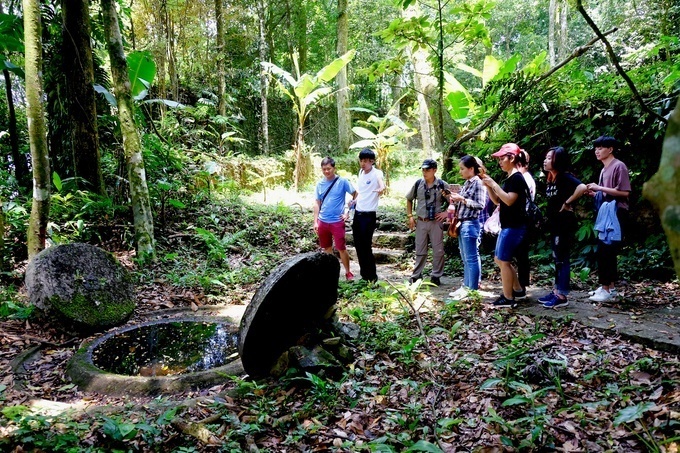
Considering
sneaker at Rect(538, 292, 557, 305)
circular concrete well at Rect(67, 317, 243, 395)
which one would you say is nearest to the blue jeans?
sneaker at Rect(538, 292, 557, 305)

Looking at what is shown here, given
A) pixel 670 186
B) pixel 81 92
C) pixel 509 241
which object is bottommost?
pixel 509 241

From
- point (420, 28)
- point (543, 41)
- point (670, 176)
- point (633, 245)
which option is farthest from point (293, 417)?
point (543, 41)

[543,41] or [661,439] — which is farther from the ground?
[543,41]

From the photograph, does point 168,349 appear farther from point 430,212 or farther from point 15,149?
point 15,149

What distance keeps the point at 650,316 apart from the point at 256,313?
4.12 meters

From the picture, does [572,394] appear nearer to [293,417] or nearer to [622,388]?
[622,388]

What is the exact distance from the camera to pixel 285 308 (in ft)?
→ 14.0

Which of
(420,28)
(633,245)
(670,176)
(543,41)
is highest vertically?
(543,41)

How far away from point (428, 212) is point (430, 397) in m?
3.11

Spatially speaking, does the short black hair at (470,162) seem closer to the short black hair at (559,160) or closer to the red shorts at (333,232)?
the short black hair at (559,160)

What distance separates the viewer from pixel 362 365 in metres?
4.17

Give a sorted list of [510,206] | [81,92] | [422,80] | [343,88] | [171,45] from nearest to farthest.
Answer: [510,206] < [81,92] < [422,80] < [171,45] < [343,88]

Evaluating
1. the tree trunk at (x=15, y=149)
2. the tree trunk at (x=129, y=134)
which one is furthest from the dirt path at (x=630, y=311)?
the tree trunk at (x=15, y=149)

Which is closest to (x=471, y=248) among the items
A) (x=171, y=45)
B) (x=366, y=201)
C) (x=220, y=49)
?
(x=366, y=201)
